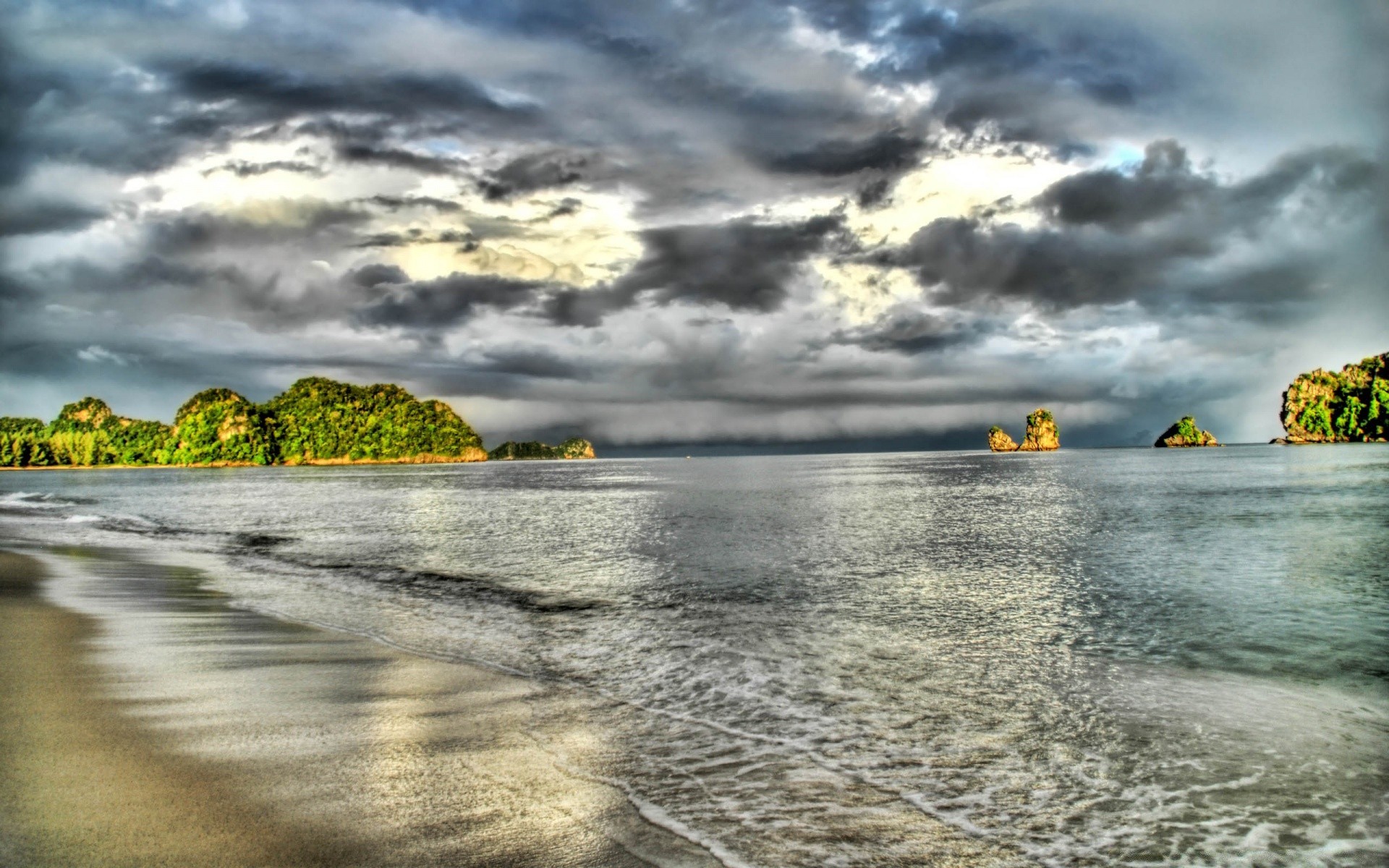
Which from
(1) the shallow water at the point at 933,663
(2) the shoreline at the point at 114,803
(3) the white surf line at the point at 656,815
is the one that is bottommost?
(1) the shallow water at the point at 933,663

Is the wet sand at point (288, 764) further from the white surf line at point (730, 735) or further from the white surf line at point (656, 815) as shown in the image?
the white surf line at point (730, 735)

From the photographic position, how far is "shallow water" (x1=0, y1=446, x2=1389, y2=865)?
6.21 metres

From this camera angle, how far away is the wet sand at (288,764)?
4980 millimetres

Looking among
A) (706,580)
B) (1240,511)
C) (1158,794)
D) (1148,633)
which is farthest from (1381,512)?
(1158,794)

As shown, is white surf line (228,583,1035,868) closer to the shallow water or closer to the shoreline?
the shallow water

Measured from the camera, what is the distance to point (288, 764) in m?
6.52

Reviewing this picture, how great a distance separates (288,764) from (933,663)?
366 inches

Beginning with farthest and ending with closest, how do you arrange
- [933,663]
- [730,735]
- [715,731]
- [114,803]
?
[933,663]
[715,731]
[730,735]
[114,803]

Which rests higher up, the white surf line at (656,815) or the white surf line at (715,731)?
the white surf line at (656,815)

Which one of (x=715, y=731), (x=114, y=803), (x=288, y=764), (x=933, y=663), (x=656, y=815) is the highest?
(x=114, y=803)

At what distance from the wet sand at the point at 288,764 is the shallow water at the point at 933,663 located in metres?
0.76

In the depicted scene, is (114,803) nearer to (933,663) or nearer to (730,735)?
(730,735)

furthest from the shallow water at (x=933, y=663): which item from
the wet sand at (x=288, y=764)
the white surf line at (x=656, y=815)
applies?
the wet sand at (x=288, y=764)

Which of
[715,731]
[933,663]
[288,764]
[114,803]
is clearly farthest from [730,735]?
[114,803]
